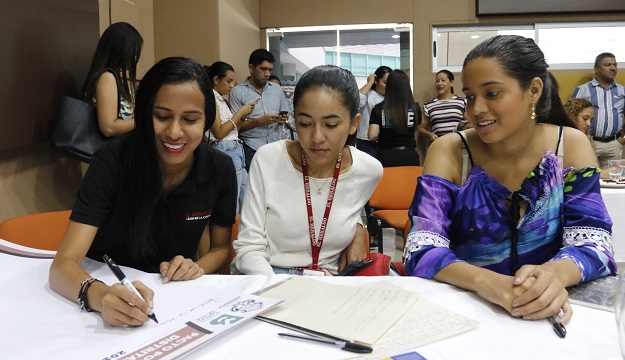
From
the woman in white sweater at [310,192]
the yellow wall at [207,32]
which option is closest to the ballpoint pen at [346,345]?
the woman in white sweater at [310,192]

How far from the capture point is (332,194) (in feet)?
5.46

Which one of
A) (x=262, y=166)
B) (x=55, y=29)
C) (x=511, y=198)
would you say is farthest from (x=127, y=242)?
(x=55, y=29)

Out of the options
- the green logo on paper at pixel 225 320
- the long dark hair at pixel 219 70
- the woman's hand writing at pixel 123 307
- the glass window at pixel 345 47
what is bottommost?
the green logo on paper at pixel 225 320

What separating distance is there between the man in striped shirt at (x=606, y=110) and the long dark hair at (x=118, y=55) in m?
5.18

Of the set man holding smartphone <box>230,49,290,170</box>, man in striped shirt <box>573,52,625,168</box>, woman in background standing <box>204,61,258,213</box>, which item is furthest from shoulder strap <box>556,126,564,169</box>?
man in striped shirt <box>573,52,625,168</box>

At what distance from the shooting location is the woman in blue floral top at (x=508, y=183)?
4.35 ft

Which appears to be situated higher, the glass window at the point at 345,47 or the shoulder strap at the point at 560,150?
the glass window at the point at 345,47

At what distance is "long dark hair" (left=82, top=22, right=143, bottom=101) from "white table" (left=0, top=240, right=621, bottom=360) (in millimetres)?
1676

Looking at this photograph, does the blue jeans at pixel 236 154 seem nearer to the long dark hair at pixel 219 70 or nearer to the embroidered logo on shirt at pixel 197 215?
the long dark hair at pixel 219 70

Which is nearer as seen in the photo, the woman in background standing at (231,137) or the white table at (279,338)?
the white table at (279,338)

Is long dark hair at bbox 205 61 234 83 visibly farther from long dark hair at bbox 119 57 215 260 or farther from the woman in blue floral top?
the woman in blue floral top

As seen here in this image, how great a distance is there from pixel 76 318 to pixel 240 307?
32 centimetres

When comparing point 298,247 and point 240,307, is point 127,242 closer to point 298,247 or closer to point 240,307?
point 298,247

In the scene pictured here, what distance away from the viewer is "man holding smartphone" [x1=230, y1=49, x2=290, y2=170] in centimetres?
439
